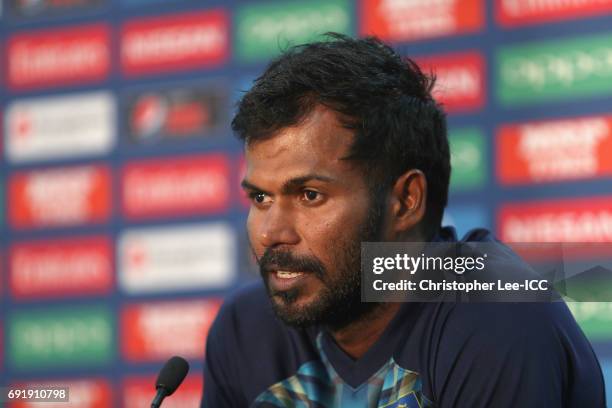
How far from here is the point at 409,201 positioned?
1.28 metres

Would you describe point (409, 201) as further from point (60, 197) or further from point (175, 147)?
point (60, 197)

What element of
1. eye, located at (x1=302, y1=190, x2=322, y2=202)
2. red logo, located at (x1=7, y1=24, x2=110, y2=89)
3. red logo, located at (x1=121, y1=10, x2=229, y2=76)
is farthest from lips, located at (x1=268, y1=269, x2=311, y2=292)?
red logo, located at (x1=7, y1=24, x2=110, y2=89)

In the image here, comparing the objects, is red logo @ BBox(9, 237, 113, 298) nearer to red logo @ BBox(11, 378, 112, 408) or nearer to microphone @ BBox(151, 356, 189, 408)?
red logo @ BBox(11, 378, 112, 408)

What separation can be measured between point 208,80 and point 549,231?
1.05m

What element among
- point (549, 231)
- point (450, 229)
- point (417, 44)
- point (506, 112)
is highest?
point (417, 44)

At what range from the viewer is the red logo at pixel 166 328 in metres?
2.43

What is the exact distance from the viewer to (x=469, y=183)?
2199 mm

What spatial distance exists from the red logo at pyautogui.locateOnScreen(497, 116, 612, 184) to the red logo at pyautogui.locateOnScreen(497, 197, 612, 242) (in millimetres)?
63

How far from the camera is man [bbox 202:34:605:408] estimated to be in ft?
3.60

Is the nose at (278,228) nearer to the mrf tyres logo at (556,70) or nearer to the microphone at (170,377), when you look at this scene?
the microphone at (170,377)

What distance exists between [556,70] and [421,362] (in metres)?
1.18

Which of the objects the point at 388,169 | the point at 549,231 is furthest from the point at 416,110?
the point at 549,231

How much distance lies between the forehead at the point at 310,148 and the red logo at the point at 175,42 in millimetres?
1379

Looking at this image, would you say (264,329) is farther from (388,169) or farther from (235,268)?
(235,268)
